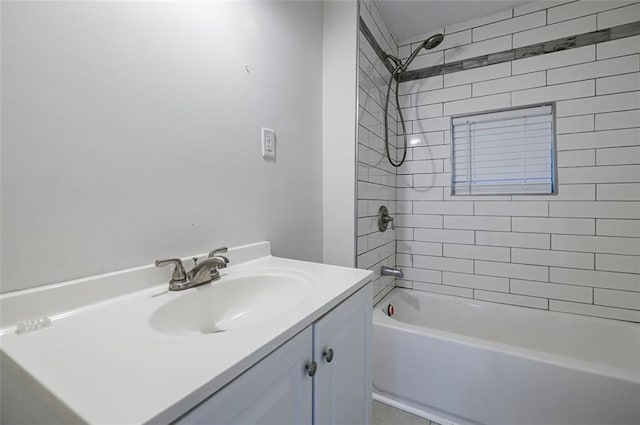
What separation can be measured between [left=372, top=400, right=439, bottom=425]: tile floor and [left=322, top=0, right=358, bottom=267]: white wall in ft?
2.52

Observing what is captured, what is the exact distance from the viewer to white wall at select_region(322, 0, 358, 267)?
1.44 meters

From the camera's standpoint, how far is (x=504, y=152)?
178 centimetres

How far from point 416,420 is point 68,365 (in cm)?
151

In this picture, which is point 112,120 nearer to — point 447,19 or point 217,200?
point 217,200

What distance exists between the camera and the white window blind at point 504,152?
168cm

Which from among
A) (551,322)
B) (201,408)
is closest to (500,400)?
(551,322)

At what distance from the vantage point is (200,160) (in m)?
0.88

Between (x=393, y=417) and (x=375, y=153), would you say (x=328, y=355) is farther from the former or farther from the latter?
(x=375, y=153)

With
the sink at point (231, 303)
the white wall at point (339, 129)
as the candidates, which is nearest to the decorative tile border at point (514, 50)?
the white wall at point (339, 129)

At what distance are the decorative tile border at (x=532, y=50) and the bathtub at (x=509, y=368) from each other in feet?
5.28

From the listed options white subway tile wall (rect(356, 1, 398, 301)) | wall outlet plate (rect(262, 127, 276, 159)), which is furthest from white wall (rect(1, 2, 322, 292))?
white subway tile wall (rect(356, 1, 398, 301))

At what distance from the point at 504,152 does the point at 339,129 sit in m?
1.16

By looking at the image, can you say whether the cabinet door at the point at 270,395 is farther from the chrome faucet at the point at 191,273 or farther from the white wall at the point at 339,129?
the white wall at the point at 339,129

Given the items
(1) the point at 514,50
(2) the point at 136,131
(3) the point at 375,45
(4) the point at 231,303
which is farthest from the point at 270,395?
(1) the point at 514,50
